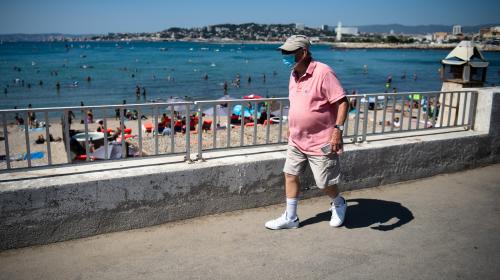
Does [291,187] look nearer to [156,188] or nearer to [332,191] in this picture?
[332,191]

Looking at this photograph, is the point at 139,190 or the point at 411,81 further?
the point at 411,81

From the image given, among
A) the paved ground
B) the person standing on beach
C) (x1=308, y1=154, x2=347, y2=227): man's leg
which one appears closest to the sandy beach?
the paved ground

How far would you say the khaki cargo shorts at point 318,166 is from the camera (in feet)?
13.5

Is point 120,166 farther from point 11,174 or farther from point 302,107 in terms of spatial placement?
point 302,107

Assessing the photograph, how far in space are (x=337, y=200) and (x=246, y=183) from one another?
105 cm

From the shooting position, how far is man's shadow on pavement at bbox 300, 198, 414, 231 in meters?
4.67

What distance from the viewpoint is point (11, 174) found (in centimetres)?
408

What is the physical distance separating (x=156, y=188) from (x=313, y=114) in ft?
5.81

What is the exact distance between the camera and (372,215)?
494 cm

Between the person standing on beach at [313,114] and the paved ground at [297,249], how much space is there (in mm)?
676

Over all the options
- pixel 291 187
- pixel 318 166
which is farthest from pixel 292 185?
pixel 318 166

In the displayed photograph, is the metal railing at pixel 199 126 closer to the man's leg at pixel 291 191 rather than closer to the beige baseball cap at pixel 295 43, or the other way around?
the man's leg at pixel 291 191

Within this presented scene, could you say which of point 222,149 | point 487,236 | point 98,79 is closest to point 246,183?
point 222,149

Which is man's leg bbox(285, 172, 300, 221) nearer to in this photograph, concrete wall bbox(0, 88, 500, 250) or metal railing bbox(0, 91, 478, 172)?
concrete wall bbox(0, 88, 500, 250)
